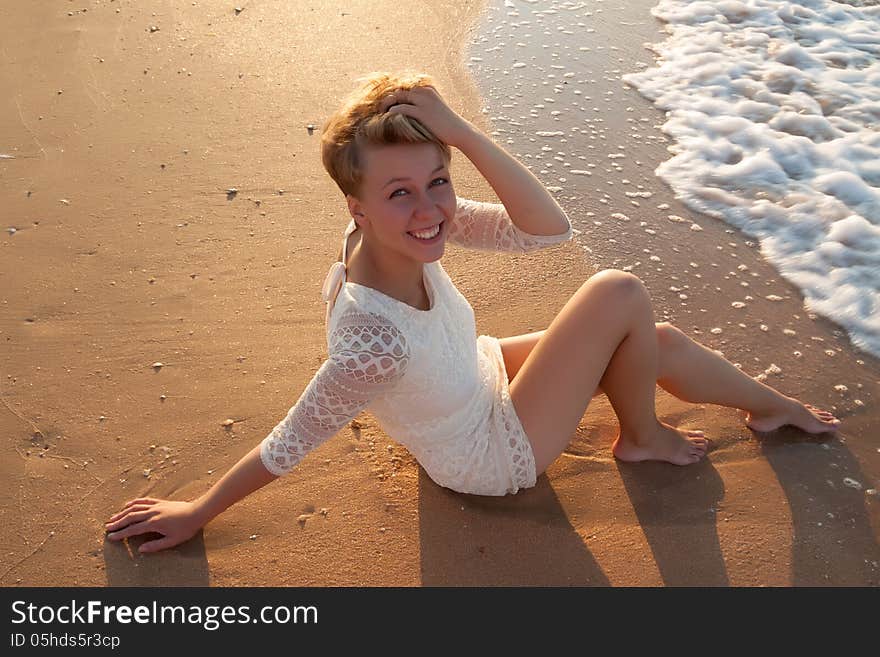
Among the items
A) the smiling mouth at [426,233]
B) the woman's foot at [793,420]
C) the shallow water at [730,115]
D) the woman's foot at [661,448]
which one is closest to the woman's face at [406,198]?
the smiling mouth at [426,233]

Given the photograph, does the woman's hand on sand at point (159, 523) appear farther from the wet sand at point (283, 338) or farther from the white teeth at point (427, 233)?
the white teeth at point (427, 233)

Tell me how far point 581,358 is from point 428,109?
3.17ft

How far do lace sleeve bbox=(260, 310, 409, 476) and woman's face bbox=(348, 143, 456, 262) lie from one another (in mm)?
228

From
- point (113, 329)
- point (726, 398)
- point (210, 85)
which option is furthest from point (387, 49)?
point (726, 398)

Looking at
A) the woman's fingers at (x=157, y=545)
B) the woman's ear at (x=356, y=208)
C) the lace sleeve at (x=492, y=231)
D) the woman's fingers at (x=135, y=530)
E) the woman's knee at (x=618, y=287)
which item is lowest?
the woman's fingers at (x=157, y=545)

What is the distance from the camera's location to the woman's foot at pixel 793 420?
3.32 meters

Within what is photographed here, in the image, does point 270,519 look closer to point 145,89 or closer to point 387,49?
point 145,89

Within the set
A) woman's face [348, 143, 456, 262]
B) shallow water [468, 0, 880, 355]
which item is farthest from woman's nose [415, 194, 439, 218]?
shallow water [468, 0, 880, 355]

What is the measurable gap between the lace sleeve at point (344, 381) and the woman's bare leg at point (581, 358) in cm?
59

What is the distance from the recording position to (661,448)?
3217 mm

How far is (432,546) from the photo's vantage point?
9.66ft

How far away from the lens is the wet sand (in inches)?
114

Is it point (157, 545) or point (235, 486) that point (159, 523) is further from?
point (235, 486)
